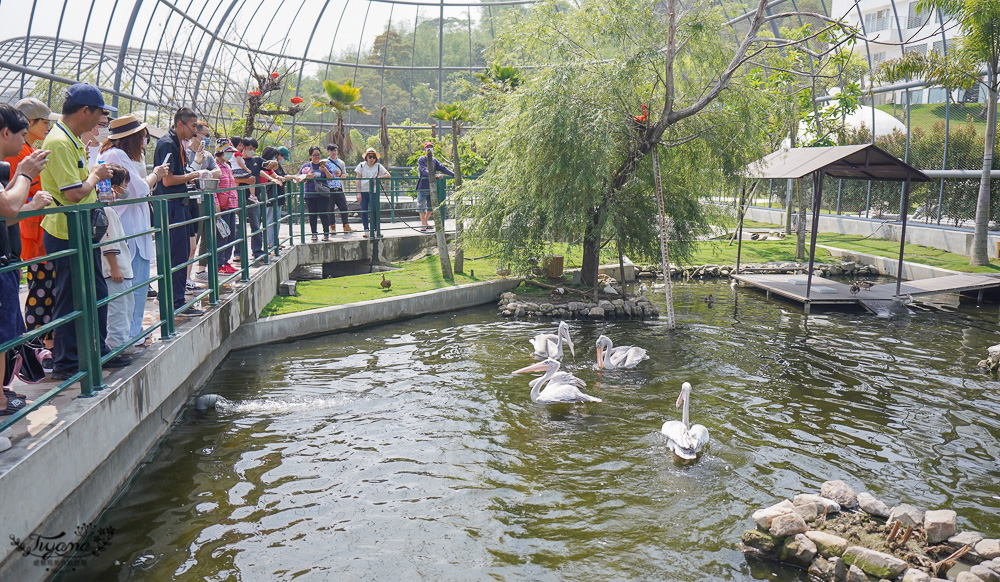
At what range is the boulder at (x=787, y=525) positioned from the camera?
519cm

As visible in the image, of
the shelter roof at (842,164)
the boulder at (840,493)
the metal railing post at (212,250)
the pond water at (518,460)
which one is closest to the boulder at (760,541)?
the pond water at (518,460)

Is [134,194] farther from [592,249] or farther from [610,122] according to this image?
[592,249]

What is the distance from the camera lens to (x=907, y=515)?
5.34 meters

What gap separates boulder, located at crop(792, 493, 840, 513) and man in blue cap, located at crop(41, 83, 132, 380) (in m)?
5.34

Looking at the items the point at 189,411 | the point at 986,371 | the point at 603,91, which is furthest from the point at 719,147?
A: the point at 189,411

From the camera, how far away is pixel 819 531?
527 centimetres

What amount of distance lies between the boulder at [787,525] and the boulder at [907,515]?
2.36ft

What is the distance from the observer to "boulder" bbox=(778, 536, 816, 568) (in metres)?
5.05

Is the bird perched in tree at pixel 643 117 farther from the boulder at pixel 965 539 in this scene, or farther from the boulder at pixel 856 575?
the boulder at pixel 856 575

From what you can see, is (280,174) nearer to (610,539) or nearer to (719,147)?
(719,147)

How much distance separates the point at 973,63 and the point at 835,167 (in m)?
5.25

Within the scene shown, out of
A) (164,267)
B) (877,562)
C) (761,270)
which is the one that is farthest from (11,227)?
(761,270)

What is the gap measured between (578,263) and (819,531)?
1223cm

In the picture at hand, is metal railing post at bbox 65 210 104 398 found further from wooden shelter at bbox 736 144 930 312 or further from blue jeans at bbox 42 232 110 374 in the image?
wooden shelter at bbox 736 144 930 312
